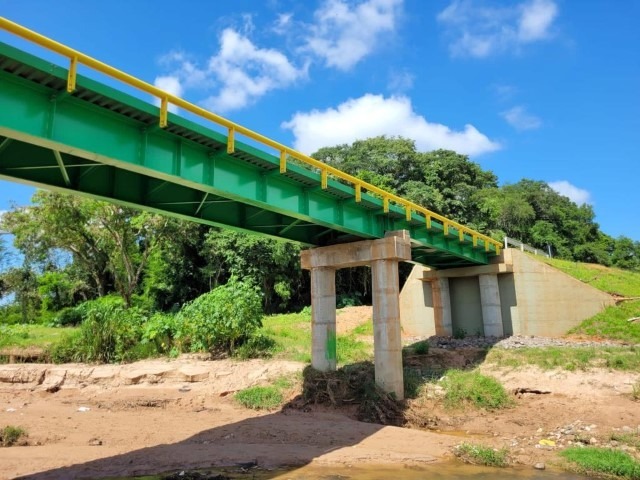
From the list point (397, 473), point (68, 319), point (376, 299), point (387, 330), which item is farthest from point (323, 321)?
point (68, 319)

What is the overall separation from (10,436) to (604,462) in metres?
14.3

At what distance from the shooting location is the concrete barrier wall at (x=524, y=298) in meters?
26.7

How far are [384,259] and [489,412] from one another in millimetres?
6346

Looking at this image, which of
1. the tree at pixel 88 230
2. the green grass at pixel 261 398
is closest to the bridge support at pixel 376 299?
the green grass at pixel 261 398

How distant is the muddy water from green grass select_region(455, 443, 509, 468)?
33 centimetres

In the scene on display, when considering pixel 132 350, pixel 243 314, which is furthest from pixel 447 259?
pixel 132 350

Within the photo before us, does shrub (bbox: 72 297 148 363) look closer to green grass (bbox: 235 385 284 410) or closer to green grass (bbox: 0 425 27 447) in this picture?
green grass (bbox: 235 385 284 410)

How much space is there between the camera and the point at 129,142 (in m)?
9.98

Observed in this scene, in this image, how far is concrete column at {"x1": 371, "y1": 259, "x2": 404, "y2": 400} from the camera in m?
16.9

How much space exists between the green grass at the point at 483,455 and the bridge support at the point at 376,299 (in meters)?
4.90

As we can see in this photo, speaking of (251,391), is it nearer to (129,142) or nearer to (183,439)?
(183,439)

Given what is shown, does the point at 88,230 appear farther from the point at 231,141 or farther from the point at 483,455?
the point at 483,455

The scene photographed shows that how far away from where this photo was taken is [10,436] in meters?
12.2

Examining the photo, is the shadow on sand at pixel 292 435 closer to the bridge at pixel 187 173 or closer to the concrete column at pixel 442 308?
the bridge at pixel 187 173
